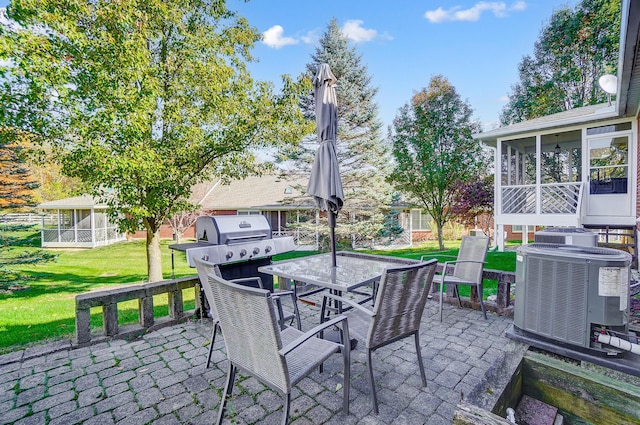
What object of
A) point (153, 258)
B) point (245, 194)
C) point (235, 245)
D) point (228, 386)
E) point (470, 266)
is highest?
point (245, 194)

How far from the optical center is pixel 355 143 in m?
15.1

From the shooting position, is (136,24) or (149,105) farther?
(136,24)

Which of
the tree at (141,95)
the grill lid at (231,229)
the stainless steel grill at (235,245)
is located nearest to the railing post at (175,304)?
the stainless steel grill at (235,245)

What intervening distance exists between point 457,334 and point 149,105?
6.17 m

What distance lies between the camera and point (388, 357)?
302 cm

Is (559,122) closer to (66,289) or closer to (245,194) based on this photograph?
(66,289)

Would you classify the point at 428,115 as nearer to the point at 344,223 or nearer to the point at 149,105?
the point at 344,223

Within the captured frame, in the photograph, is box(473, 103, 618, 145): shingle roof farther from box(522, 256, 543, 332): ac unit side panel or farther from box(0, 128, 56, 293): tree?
box(0, 128, 56, 293): tree

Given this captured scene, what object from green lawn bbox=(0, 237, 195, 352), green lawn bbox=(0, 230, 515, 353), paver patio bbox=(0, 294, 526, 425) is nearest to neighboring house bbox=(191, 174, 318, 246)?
green lawn bbox=(0, 237, 195, 352)

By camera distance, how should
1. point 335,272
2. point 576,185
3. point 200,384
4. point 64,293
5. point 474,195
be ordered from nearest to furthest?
point 200,384
point 335,272
point 576,185
point 64,293
point 474,195

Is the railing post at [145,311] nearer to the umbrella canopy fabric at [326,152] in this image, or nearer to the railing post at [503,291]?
the umbrella canopy fabric at [326,152]

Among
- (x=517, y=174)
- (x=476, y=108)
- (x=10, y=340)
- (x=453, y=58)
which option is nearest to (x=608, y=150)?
(x=517, y=174)

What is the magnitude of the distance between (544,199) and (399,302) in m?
8.01

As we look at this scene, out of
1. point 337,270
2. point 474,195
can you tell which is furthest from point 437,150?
point 337,270
